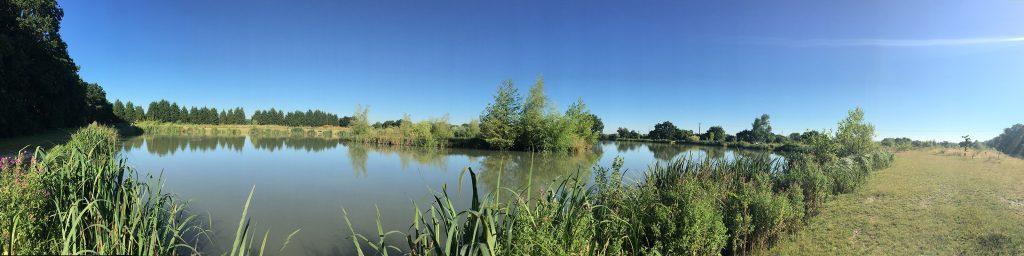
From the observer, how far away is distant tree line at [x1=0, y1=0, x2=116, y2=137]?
16.7 meters

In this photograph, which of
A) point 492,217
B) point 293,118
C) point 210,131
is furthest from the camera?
point 293,118

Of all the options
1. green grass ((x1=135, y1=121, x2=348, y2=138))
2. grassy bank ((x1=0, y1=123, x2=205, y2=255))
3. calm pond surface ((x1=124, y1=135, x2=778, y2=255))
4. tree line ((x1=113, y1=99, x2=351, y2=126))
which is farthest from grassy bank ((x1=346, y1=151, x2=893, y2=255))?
tree line ((x1=113, y1=99, x2=351, y2=126))

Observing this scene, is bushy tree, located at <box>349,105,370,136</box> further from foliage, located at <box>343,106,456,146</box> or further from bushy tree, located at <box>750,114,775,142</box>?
bushy tree, located at <box>750,114,775,142</box>

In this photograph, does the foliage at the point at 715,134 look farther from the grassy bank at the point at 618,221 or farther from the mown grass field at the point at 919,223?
the grassy bank at the point at 618,221

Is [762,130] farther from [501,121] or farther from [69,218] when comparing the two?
[69,218]

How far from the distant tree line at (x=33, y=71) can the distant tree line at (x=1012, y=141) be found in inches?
1967

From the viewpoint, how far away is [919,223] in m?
6.66

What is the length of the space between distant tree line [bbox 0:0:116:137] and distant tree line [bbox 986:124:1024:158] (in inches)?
1967

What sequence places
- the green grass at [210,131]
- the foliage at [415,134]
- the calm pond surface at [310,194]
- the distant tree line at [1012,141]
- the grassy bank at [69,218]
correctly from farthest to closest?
the green grass at [210,131] < the foliage at [415,134] < the distant tree line at [1012,141] < the calm pond surface at [310,194] < the grassy bank at [69,218]

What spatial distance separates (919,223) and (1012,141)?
35.5 m

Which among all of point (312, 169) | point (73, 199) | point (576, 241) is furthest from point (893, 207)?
point (312, 169)

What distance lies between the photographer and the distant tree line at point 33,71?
16703mm

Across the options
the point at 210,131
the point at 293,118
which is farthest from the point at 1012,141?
the point at 293,118

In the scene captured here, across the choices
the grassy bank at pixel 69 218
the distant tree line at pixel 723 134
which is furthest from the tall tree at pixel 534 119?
the distant tree line at pixel 723 134
